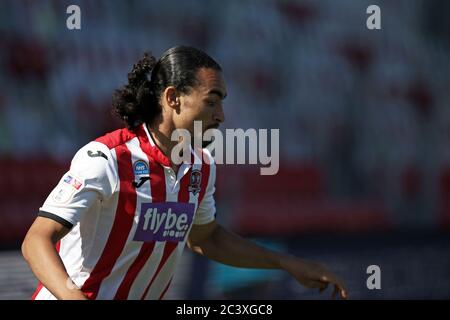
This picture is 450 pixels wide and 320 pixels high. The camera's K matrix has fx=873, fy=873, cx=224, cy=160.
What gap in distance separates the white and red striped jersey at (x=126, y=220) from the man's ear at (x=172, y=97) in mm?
147

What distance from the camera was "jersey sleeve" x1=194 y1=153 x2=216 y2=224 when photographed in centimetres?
360

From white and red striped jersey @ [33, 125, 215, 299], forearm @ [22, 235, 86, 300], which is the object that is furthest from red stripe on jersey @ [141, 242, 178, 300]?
forearm @ [22, 235, 86, 300]

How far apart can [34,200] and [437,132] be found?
5992 millimetres

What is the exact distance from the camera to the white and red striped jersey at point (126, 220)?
3.12 metres

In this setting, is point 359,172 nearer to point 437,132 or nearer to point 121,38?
point 437,132

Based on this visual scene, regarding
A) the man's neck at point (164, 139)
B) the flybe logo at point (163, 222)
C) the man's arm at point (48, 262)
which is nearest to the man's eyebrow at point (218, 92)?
the man's neck at point (164, 139)

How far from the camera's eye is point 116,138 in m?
3.26

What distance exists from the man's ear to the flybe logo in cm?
37

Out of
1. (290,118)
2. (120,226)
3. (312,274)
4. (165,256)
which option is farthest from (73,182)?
(290,118)

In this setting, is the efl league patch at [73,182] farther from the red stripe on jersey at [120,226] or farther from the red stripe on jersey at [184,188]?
the red stripe on jersey at [184,188]

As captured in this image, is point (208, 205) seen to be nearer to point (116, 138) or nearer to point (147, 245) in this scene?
point (147, 245)

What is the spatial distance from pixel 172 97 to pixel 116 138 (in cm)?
27

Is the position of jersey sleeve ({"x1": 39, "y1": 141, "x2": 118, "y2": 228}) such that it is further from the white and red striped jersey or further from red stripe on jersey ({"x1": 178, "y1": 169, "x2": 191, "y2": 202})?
red stripe on jersey ({"x1": 178, "y1": 169, "x2": 191, "y2": 202})

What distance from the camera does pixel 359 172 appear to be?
10.6 metres
